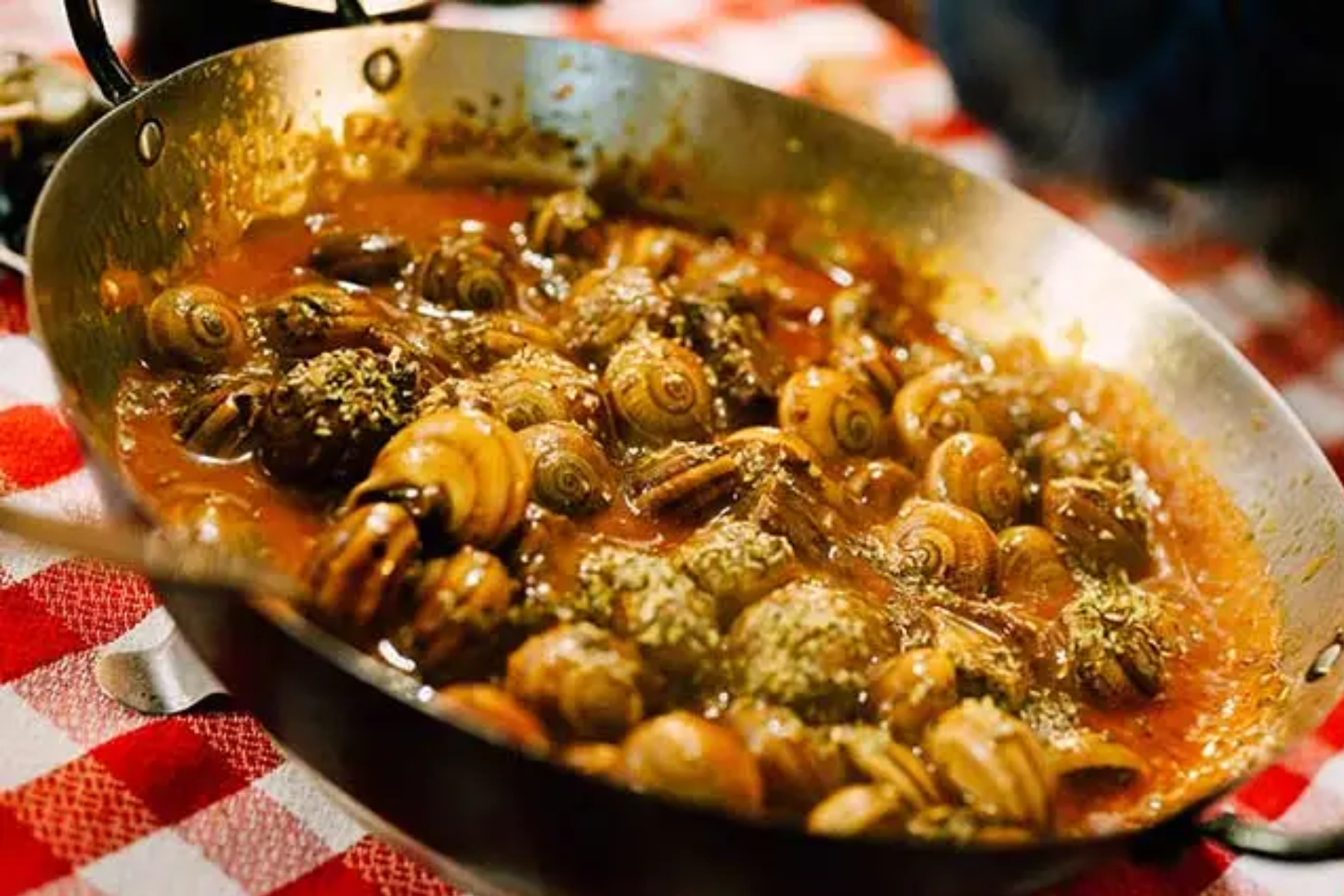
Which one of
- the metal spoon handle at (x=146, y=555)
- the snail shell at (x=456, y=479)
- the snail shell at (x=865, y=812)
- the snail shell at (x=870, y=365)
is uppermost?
the metal spoon handle at (x=146, y=555)

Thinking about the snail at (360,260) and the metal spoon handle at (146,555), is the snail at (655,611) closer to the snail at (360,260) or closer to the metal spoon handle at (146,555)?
the metal spoon handle at (146,555)

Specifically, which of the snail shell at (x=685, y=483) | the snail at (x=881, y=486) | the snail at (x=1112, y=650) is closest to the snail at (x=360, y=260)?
the snail shell at (x=685, y=483)

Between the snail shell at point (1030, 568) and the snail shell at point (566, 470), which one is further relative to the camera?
the snail shell at point (1030, 568)

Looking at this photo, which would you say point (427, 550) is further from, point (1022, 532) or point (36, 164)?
point (36, 164)

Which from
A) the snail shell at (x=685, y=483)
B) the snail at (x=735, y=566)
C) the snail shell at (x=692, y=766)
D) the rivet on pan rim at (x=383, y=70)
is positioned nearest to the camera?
the snail shell at (x=692, y=766)

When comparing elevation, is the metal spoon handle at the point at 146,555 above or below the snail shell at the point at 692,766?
above

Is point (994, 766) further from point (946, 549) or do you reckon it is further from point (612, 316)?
point (612, 316)

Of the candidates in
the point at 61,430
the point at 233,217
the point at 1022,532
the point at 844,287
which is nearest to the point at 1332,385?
the point at 844,287
